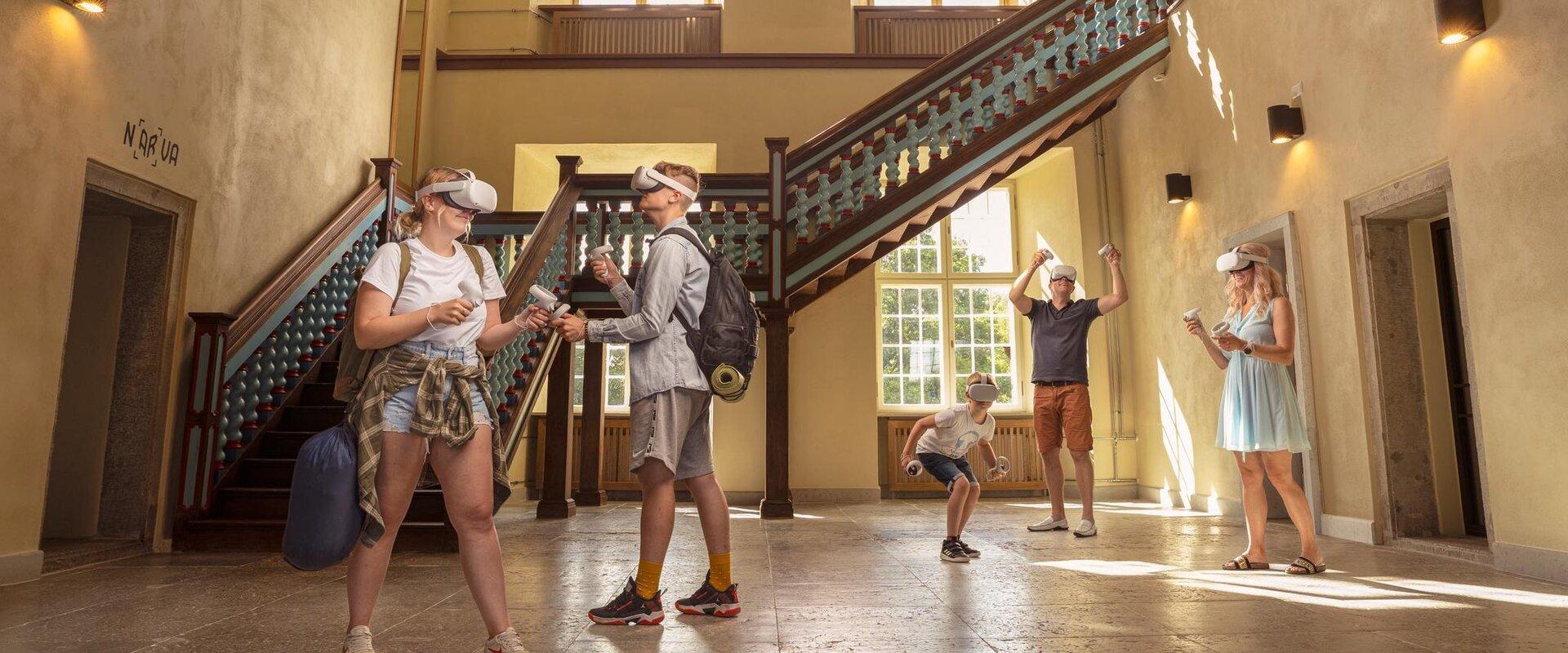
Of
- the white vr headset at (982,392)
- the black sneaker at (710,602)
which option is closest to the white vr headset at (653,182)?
the black sneaker at (710,602)

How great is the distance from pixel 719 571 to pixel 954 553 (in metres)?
1.64

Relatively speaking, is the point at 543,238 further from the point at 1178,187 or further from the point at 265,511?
the point at 1178,187

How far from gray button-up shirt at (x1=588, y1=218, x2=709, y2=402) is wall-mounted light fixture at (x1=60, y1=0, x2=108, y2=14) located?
3.41m

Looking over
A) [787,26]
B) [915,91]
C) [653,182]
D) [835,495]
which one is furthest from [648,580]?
[787,26]

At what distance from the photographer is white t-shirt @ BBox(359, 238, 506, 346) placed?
2283 millimetres

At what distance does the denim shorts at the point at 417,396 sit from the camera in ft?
7.30

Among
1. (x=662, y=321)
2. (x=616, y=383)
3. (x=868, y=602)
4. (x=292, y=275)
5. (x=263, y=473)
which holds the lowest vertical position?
(x=868, y=602)

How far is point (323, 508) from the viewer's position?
213cm

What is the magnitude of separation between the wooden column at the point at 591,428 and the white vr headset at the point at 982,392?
12.4ft

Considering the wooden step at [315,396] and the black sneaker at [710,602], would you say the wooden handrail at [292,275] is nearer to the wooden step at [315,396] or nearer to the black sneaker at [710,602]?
the wooden step at [315,396]

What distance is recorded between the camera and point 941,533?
560cm

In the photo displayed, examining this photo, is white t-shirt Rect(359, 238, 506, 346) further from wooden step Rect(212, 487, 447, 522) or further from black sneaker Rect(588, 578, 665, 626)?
wooden step Rect(212, 487, 447, 522)

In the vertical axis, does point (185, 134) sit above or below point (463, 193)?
above

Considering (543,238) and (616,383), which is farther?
(616,383)
